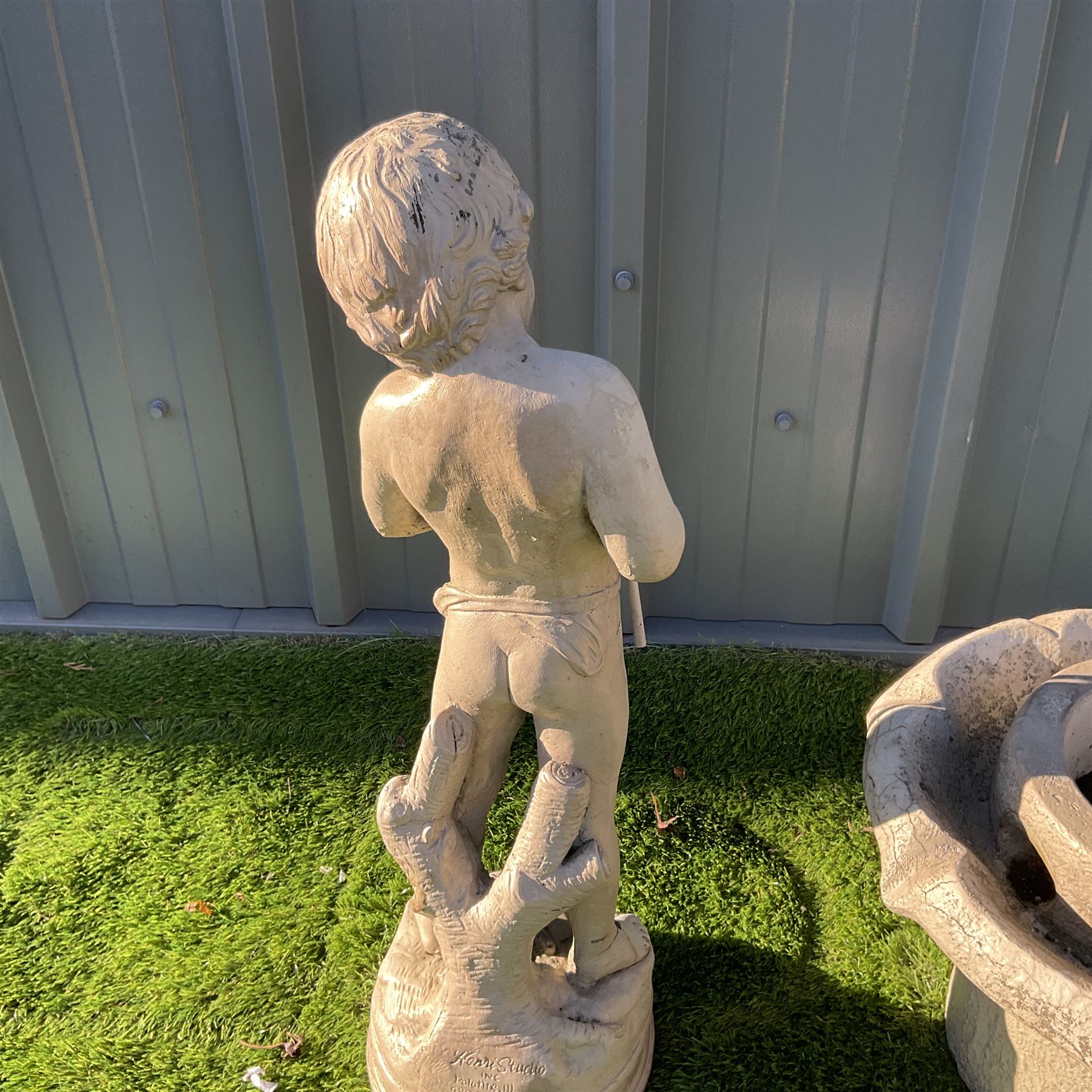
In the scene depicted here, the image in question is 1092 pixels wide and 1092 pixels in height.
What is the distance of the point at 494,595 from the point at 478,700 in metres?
0.21

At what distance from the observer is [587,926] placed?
1734 mm

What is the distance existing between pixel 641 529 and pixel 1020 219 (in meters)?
2.21

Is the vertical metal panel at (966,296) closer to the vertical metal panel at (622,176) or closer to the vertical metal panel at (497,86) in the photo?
the vertical metal panel at (622,176)

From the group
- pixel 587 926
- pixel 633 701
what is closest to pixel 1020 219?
pixel 633 701

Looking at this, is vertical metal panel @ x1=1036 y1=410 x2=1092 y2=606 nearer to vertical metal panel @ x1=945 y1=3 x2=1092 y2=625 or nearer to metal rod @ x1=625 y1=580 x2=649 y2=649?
vertical metal panel @ x1=945 y1=3 x2=1092 y2=625

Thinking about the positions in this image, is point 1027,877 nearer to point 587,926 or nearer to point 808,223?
point 587,926

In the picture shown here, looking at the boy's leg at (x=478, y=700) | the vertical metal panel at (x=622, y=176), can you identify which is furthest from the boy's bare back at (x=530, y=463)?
the vertical metal panel at (x=622, y=176)

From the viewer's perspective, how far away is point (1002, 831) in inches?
58.9

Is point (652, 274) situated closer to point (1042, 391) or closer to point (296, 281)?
→ point (296, 281)

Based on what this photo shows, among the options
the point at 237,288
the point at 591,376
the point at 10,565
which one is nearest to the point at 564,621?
the point at 591,376

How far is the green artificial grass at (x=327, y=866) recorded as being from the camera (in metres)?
2.01

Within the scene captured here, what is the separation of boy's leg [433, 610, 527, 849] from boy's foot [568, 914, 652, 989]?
0.36 m

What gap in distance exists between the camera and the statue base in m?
1.62

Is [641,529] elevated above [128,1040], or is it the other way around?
[641,529]
